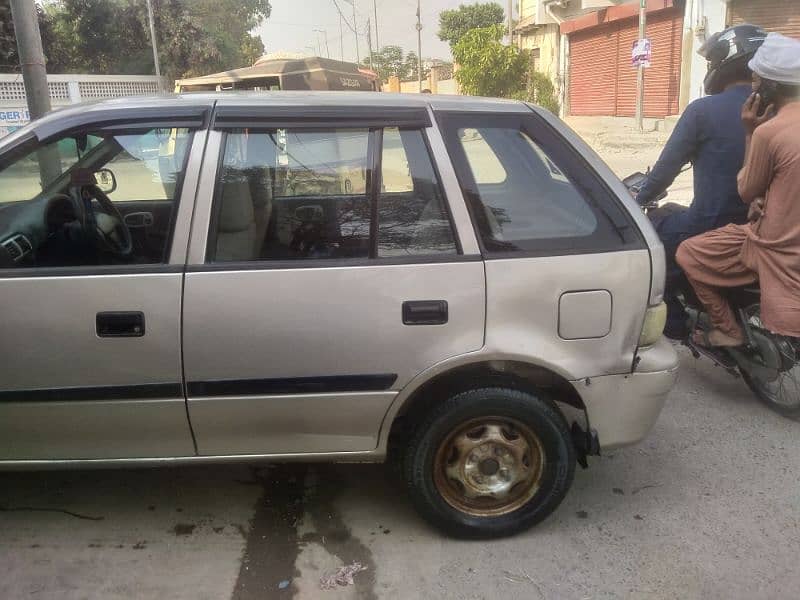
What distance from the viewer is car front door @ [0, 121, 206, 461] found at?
95.0 inches

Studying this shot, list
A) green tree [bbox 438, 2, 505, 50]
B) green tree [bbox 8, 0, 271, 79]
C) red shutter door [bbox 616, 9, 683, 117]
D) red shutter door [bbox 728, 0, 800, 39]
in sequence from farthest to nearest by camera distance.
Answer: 1. green tree [bbox 438, 2, 505, 50]
2. green tree [bbox 8, 0, 271, 79]
3. red shutter door [bbox 616, 9, 683, 117]
4. red shutter door [bbox 728, 0, 800, 39]

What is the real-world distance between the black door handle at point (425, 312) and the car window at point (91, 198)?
876 mm

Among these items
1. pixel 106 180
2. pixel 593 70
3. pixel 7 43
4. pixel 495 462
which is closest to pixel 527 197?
pixel 495 462

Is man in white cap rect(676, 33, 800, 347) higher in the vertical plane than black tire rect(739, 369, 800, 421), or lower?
higher

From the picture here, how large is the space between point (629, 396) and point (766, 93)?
1818 millimetres

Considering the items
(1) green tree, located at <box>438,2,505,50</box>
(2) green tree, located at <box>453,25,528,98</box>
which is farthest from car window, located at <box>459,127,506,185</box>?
(1) green tree, located at <box>438,2,505,50</box>

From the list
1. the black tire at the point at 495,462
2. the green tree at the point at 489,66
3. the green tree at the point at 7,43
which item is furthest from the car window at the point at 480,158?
the green tree at the point at 7,43

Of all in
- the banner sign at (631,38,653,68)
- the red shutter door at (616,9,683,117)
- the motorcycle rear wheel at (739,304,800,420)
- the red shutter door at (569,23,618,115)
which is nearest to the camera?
the motorcycle rear wheel at (739,304,800,420)

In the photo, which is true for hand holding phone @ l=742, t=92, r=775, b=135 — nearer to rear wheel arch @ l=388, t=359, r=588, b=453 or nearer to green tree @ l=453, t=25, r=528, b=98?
rear wheel arch @ l=388, t=359, r=588, b=453

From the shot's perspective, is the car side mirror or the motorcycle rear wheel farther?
the motorcycle rear wheel

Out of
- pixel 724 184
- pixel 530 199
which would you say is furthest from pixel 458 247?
pixel 724 184

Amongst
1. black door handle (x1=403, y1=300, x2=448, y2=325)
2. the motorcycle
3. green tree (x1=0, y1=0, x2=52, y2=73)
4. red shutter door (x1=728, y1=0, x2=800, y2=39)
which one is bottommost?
the motorcycle

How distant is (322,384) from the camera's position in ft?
8.28

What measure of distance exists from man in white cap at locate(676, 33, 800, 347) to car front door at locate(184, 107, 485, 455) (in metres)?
1.78
